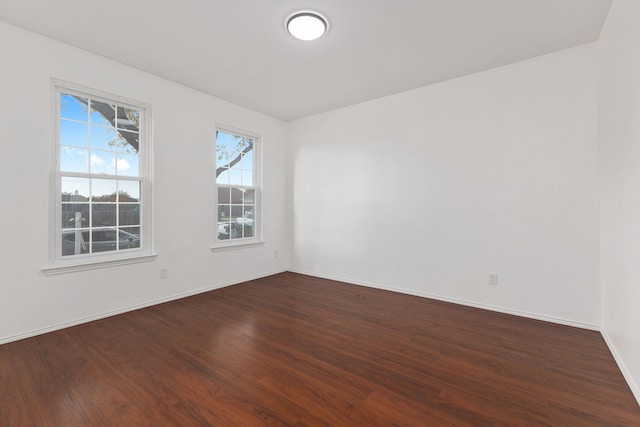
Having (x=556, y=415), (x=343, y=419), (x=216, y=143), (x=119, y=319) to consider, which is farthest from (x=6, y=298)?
(x=556, y=415)

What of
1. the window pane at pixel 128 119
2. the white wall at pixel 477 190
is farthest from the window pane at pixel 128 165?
the white wall at pixel 477 190

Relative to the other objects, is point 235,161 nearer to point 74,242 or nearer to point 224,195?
point 224,195

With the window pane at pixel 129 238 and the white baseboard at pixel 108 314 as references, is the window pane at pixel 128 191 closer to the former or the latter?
the window pane at pixel 129 238

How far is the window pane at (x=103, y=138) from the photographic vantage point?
3006mm

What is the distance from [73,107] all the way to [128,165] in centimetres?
72

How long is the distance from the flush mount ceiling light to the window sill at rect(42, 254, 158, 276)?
114 inches

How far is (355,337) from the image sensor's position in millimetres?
2527

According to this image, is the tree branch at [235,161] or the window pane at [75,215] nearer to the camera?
the window pane at [75,215]

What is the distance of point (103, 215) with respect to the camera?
10.1 feet

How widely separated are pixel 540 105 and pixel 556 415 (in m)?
2.78

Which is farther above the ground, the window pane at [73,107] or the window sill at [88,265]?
the window pane at [73,107]

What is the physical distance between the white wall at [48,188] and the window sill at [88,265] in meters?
0.05

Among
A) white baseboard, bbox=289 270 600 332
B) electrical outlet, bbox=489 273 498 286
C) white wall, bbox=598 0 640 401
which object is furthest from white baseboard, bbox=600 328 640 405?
electrical outlet, bbox=489 273 498 286

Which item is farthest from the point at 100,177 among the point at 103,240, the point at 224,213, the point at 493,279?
the point at 493,279
